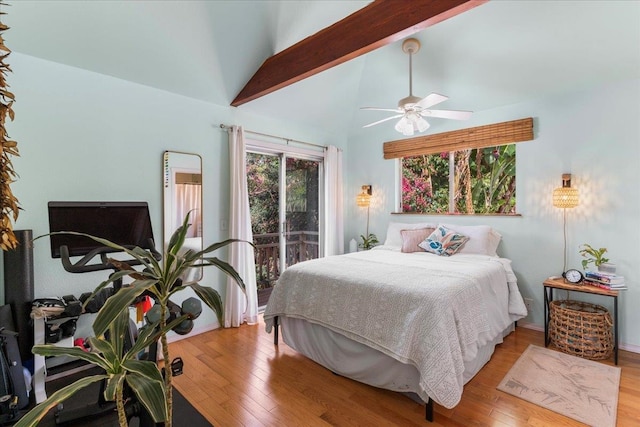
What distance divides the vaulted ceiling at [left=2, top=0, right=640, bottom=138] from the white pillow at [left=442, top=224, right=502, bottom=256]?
4.79 ft

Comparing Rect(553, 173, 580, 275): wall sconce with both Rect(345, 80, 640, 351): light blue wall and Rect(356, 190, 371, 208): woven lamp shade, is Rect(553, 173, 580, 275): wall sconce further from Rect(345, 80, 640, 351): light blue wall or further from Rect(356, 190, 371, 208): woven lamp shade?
Rect(356, 190, 371, 208): woven lamp shade

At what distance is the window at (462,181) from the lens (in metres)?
3.81

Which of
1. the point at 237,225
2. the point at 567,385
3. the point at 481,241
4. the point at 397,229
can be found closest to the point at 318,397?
the point at 567,385

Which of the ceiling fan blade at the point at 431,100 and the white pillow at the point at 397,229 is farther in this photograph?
the white pillow at the point at 397,229

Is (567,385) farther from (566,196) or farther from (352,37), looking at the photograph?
(352,37)

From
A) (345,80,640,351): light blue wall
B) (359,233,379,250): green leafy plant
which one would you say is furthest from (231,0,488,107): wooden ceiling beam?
(359,233,379,250): green leafy plant

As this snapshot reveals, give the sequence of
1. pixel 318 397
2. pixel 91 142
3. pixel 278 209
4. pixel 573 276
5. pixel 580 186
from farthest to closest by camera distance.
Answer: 1. pixel 278 209
2. pixel 580 186
3. pixel 573 276
4. pixel 91 142
5. pixel 318 397

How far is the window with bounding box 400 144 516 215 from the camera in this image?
381 centimetres

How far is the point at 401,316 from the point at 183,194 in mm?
2445

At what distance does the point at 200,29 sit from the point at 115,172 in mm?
1472

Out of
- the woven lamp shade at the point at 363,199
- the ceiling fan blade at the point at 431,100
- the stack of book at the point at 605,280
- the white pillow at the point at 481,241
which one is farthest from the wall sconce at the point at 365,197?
the stack of book at the point at 605,280

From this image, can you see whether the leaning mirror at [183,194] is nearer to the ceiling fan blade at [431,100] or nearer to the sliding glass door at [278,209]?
the sliding glass door at [278,209]

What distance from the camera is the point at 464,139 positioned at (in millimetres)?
3854

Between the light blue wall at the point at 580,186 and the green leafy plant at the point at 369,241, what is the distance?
135 cm
